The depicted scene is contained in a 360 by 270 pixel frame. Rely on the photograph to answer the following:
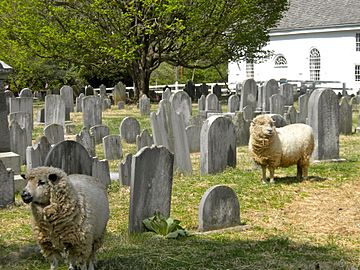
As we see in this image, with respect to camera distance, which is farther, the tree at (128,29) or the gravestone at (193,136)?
the tree at (128,29)

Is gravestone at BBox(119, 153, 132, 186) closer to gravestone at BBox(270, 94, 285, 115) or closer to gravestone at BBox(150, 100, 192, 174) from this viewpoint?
gravestone at BBox(150, 100, 192, 174)

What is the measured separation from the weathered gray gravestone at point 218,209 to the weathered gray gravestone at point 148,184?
51cm

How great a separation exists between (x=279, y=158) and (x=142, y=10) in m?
19.2

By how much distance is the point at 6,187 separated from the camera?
9.65m

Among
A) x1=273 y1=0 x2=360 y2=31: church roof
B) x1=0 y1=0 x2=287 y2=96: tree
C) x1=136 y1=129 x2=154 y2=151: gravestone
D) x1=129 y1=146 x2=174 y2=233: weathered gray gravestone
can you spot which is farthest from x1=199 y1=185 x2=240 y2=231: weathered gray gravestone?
x1=273 y1=0 x2=360 y2=31: church roof

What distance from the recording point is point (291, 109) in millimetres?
18031

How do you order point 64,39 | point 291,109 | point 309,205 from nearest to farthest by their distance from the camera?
1. point 309,205
2. point 291,109
3. point 64,39

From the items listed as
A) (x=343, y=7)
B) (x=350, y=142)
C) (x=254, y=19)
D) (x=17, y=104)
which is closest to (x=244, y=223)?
(x=350, y=142)

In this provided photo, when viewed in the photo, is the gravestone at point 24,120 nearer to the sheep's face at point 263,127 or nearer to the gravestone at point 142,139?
the gravestone at point 142,139

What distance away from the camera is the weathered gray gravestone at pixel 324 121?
40.7 ft

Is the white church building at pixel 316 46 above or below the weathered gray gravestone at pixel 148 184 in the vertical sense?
above

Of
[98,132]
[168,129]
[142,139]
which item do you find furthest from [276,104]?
[168,129]

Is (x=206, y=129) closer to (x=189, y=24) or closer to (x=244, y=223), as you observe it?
(x=244, y=223)

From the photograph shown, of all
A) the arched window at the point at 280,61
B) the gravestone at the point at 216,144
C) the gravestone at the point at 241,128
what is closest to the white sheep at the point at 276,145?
the gravestone at the point at 216,144
